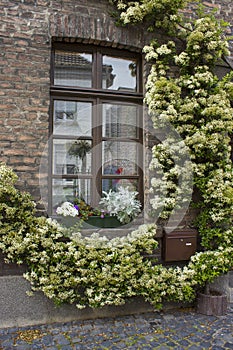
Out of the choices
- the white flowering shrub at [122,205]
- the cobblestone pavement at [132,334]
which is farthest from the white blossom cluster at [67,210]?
the cobblestone pavement at [132,334]

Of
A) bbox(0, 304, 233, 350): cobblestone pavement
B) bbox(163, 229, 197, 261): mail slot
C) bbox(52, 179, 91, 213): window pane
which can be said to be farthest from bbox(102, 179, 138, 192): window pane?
bbox(0, 304, 233, 350): cobblestone pavement

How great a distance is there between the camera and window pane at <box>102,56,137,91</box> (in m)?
4.50

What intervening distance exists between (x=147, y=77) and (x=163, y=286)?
9.26ft

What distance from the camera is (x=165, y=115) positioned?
411cm

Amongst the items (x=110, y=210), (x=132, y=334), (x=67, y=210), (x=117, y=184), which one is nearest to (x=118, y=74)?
(x=117, y=184)

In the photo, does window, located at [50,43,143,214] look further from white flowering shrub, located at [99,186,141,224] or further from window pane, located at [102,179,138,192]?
white flowering shrub, located at [99,186,141,224]

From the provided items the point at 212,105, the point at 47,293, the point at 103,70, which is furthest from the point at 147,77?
the point at 47,293

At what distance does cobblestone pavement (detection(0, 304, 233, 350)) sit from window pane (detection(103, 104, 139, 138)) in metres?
2.48

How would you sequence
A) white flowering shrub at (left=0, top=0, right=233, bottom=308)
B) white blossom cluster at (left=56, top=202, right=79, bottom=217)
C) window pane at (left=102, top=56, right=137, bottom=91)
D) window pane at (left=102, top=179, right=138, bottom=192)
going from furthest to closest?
window pane at (left=102, top=56, right=137, bottom=91), window pane at (left=102, top=179, right=138, bottom=192), white blossom cluster at (left=56, top=202, right=79, bottom=217), white flowering shrub at (left=0, top=0, right=233, bottom=308)

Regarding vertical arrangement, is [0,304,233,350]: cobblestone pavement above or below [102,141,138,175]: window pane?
below

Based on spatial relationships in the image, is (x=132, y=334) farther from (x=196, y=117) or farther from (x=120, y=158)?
(x=196, y=117)

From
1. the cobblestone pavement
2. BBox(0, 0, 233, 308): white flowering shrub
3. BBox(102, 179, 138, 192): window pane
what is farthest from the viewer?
BBox(102, 179, 138, 192): window pane

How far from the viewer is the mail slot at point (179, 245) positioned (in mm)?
4180

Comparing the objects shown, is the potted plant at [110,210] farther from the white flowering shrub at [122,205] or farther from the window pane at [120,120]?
the window pane at [120,120]
